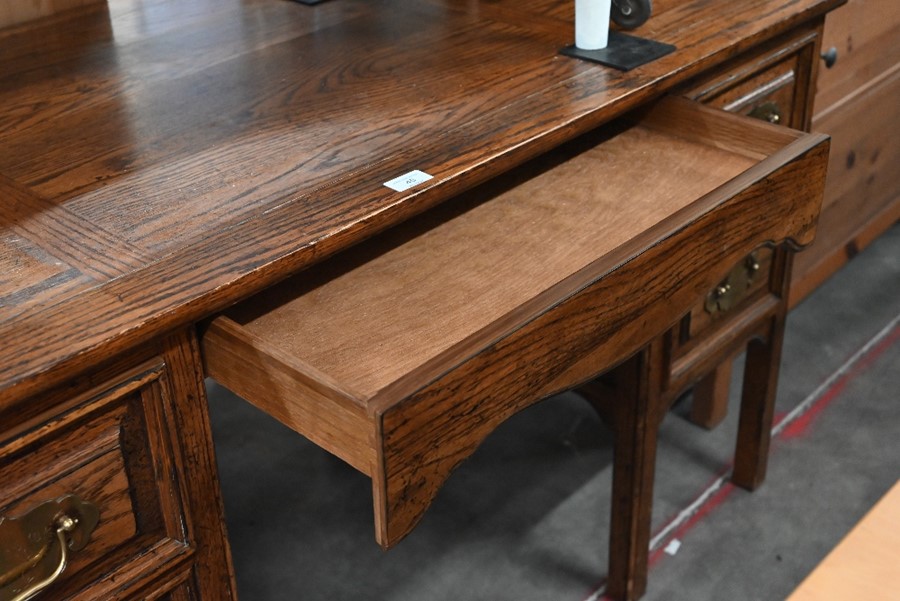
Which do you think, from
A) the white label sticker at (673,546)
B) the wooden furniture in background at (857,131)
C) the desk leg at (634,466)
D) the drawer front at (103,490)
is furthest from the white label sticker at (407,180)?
the wooden furniture in background at (857,131)

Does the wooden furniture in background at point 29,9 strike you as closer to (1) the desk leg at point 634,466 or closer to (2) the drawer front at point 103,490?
(2) the drawer front at point 103,490

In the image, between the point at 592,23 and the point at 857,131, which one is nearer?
the point at 592,23

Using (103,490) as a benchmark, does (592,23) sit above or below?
above

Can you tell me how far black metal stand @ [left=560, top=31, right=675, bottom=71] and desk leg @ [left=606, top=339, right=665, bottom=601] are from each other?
1.22ft

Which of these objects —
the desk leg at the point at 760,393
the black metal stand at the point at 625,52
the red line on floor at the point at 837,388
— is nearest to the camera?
the black metal stand at the point at 625,52

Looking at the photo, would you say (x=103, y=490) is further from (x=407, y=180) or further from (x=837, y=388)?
(x=837, y=388)

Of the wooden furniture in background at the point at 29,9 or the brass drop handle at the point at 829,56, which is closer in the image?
the wooden furniture in background at the point at 29,9

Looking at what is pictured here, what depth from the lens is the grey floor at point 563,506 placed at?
1.72 meters

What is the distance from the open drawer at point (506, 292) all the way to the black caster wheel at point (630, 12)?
0.38 feet

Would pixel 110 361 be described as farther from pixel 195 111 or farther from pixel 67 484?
pixel 195 111

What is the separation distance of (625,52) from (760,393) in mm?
688

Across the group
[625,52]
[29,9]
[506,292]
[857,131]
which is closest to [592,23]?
[625,52]

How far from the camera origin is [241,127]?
1172 mm

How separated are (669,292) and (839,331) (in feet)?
4.42
